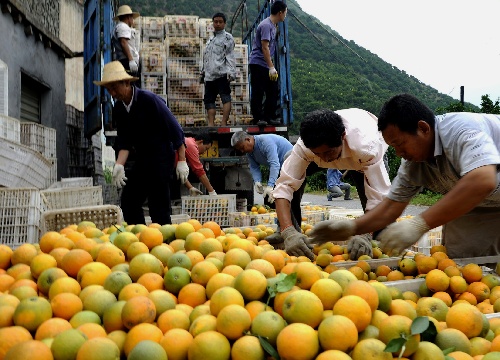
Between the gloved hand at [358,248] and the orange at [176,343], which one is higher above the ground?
the gloved hand at [358,248]

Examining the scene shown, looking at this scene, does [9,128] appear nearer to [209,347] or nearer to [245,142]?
[245,142]

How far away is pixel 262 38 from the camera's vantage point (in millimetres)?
8625

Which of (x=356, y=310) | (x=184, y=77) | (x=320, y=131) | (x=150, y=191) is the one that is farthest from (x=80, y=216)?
(x=184, y=77)

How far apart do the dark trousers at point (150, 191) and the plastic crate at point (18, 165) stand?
55.3 inches

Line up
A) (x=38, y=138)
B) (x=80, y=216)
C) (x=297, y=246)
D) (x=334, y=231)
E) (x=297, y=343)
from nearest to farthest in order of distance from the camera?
(x=297, y=343)
(x=334, y=231)
(x=297, y=246)
(x=80, y=216)
(x=38, y=138)

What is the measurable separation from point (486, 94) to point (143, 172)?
51.5 feet

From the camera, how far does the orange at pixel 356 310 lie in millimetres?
1625

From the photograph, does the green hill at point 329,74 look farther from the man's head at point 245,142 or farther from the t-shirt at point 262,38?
the man's head at point 245,142

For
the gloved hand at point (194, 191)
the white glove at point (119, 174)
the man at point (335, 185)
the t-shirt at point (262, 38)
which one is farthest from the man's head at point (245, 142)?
the man at point (335, 185)

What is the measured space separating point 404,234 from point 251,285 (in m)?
1.15

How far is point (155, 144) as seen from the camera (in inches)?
198

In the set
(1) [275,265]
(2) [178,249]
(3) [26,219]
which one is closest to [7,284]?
(2) [178,249]

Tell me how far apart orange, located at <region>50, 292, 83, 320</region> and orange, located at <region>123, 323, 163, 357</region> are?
343 mm

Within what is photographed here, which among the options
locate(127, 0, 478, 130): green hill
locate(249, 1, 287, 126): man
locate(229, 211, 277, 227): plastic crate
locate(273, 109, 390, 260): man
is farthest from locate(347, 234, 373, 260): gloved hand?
locate(127, 0, 478, 130): green hill
